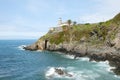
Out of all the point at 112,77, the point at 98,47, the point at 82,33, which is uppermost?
the point at 82,33

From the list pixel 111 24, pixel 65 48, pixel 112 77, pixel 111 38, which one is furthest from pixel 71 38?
pixel 112 77

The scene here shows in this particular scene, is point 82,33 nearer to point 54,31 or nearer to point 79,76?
point 54,31

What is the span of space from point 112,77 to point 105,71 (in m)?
8.70

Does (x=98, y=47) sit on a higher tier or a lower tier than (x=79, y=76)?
higher

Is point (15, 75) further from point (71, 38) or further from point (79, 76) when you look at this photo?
point (71, 38)

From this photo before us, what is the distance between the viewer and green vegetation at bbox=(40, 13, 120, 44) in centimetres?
10378

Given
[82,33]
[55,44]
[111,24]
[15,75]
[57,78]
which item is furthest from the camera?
[55,44]

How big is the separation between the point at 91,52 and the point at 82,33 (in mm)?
22905

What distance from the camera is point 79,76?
6203 centimetres

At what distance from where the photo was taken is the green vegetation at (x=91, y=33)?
340ft

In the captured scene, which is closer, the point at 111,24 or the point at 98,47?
the point at 98,47

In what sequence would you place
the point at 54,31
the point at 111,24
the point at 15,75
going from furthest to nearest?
the point at 54,31 → the point at 111,24 → the point at 15,75

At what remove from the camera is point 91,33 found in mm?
114312

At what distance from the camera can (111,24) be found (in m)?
109
